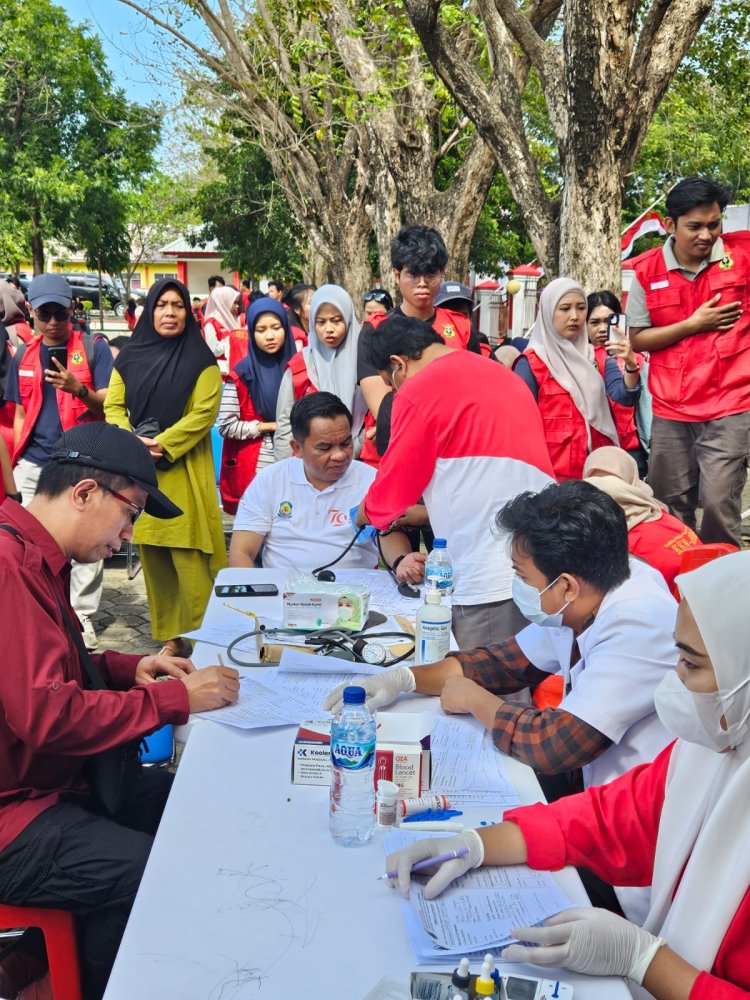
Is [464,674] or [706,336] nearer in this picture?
[464,674]

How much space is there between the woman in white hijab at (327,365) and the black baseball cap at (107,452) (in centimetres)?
265

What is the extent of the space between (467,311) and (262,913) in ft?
13.6

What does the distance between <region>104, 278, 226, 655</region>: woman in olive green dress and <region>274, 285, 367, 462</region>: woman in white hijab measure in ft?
1.53

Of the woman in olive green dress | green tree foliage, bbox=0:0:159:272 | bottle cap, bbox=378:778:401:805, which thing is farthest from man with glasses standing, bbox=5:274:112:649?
green tree foliage, bbox=0:0:159:272

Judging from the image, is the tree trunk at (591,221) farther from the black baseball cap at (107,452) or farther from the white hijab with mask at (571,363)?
the black baseball cap at (107,452)

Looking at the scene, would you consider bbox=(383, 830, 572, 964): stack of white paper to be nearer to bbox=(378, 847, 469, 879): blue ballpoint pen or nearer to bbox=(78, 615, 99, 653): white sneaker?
bbox=(378, 847, 469, 879): blue ballpoint pen

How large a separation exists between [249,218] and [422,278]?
61.9 ft

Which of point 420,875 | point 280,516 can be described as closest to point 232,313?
point 280,516

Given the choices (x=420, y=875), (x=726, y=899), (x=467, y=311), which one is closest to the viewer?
(x=726, y=899)

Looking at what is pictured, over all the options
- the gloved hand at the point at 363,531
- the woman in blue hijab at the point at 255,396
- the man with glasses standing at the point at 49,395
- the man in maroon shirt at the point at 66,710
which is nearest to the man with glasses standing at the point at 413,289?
the woman in blue hijab at the point at 255,396

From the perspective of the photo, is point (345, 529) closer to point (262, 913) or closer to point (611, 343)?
point (611, 343)

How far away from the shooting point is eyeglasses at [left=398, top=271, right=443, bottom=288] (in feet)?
15.1

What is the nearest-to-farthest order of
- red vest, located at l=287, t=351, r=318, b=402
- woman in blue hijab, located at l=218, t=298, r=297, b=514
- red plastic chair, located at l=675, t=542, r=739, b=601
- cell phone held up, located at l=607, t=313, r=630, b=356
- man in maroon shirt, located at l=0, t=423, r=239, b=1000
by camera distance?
man in maroon shirt, located at l=0, t=423, r=239, b=1000, red plastic chair, located at l=675, t=542, r=739, b=601, cell phone held up, located at l=607, t=313, r=630, b=356, red vest, located at l=287, t=351, r=318, b=402, woman in blue hijab, located at l=218, t=298, r=297, b=514

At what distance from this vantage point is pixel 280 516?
3781mm
